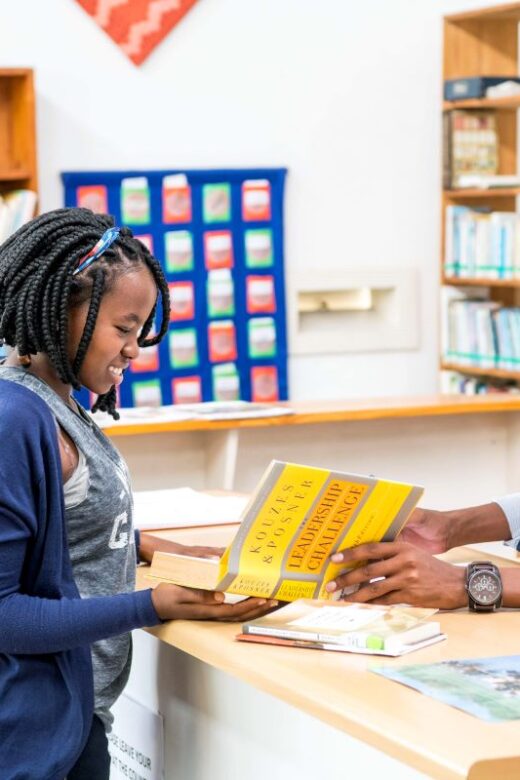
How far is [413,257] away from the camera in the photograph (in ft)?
20.1

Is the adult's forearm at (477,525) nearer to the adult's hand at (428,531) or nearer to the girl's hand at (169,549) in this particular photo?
Result: the adult's hand at (428,531)

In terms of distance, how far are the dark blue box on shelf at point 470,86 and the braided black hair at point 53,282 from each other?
4313 millimetres

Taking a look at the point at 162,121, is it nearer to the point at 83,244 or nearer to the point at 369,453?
the point at 369,453

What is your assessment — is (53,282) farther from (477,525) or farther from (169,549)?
(477,525)

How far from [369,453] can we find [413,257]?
1991 millimetres

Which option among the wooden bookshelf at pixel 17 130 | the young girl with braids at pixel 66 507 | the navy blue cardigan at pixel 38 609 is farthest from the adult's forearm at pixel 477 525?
the wooden bookshelf at pixel 17 130

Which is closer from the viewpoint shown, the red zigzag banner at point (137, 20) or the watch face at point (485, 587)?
the watch face at point (485, 587)

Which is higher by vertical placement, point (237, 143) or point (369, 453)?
point (237, 143)

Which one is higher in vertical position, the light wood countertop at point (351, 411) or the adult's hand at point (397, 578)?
the adult's hand at point (397, 578)

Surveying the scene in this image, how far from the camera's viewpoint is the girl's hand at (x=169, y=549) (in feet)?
6.64

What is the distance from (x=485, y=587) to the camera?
1813 millimetres

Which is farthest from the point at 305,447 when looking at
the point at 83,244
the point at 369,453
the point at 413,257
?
the point at 83,244

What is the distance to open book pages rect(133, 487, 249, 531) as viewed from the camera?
2.46m

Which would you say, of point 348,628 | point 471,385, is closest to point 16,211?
point 471,385
